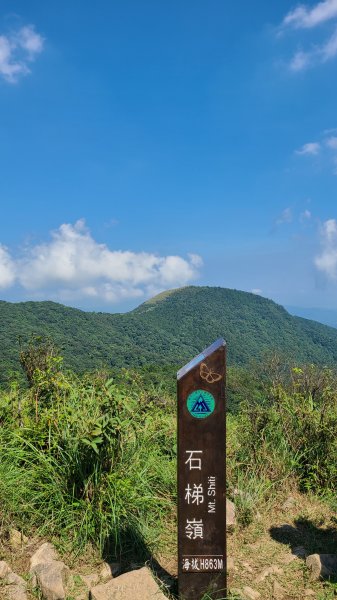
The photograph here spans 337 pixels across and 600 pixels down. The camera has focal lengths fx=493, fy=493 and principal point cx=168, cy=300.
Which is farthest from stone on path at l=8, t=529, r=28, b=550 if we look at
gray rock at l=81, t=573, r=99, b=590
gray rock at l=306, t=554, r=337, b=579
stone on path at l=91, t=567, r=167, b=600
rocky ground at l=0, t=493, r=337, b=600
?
gray rock at l=306, t=554, r=337, b=579

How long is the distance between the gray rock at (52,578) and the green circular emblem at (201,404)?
5.59 ft

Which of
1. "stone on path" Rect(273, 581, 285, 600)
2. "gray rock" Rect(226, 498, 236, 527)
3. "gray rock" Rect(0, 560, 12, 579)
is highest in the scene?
"gray rock" Rect(226, 498, 236, 527)

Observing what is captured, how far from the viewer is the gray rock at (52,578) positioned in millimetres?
3832

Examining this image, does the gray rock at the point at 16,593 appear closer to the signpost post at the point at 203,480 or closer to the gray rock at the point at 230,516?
the signpost post at the point at 203,480

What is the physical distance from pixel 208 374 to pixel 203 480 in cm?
83

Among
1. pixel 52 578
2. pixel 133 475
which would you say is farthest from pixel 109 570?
pixel 133 475

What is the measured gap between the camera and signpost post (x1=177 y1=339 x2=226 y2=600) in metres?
3.79

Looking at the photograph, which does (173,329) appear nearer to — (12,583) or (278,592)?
(278,592)

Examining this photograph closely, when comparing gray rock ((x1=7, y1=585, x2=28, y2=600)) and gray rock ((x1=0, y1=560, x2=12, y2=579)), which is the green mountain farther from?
gray rock ((x1=7, y1=585, x2=28, y2=600))

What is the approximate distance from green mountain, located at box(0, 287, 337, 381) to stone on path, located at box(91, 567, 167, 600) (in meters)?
20.0

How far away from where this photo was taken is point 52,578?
390 cm

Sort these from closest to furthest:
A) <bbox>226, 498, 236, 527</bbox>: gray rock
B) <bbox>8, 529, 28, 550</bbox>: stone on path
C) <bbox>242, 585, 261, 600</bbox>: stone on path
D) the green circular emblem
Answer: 1. the green circular emblem
2. <bbox>242, 585, 261, 600</bbox>: stone on path
3. <bbox>8, 529, 28, 550</bbox>: stone on path
4. <bbox>226, 498, 236, 527</bbox>: gray rock

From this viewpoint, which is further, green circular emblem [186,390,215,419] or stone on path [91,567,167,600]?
green circular emblem [186,390,215,419]

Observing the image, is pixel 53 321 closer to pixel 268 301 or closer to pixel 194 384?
pixel 194 384
